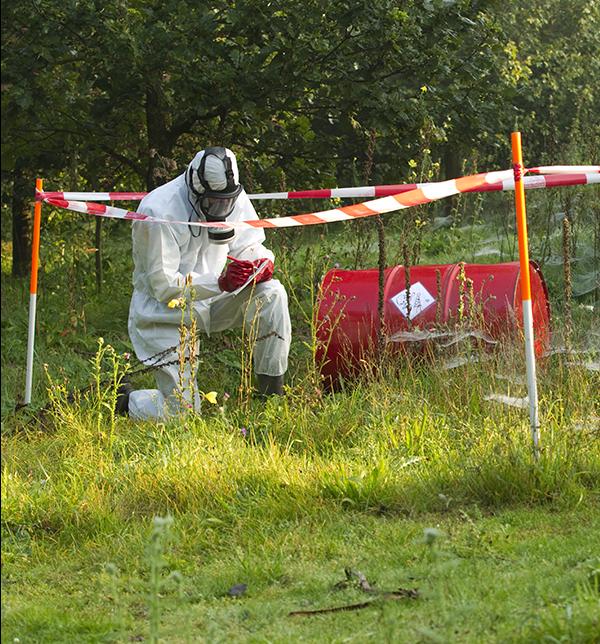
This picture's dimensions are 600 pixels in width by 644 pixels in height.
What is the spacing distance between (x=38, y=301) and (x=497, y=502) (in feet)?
21.5

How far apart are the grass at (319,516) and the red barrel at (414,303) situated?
68 centimetres

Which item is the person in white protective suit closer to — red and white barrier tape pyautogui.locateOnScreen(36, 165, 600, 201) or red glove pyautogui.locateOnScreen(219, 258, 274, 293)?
red glove pyautogui.locateOnScreen(219, 258, 274, 293)

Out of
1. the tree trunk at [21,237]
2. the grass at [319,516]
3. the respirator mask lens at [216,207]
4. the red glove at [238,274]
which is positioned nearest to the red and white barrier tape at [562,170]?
the grass at [319,516]

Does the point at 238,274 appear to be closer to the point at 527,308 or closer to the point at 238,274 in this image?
the point at 238,274

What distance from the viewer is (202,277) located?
689 centimetres

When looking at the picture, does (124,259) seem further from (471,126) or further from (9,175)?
(471,126)

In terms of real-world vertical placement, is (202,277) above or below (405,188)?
below

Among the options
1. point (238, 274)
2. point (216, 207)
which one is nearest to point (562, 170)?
point (238, 274)

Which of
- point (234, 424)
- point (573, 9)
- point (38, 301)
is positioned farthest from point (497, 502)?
point (573, 9)

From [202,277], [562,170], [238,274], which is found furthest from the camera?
[202,277]

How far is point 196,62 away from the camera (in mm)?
9180

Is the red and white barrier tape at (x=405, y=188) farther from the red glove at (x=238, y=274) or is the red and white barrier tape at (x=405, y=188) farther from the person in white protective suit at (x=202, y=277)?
the red glove at (x=238, y=274)

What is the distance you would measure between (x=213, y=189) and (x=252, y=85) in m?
2.63

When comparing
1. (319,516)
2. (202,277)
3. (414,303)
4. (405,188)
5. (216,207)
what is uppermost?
(405,188)
